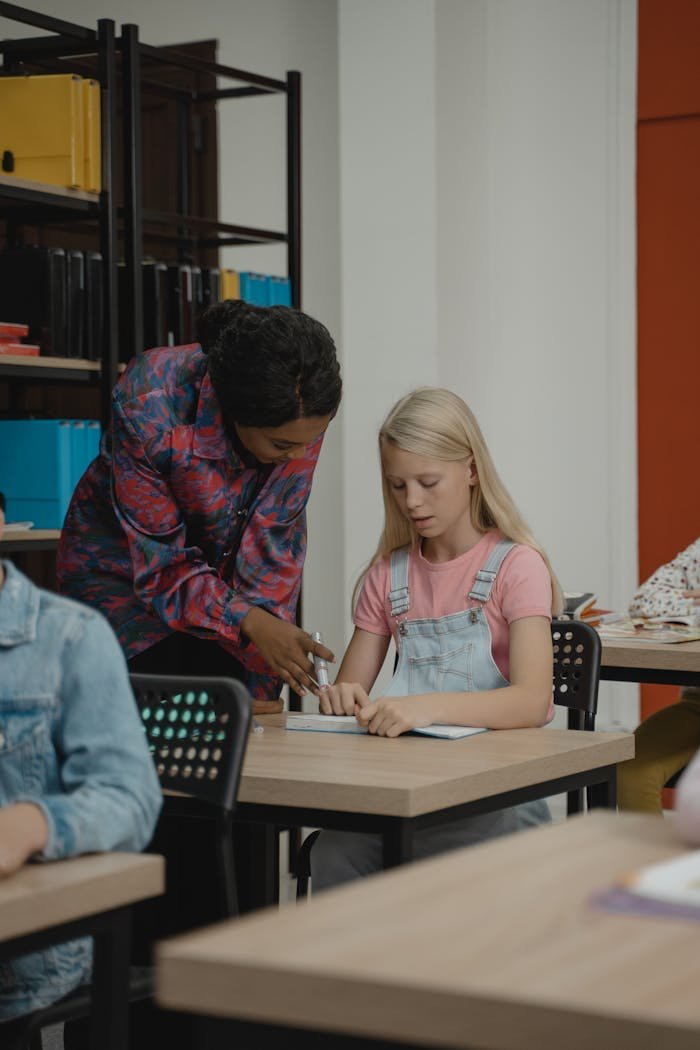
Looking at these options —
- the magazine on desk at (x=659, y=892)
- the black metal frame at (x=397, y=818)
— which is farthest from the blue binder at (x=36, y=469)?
the magazine on desk at (x=659, y=892)

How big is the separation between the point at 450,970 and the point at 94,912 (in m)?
0.60

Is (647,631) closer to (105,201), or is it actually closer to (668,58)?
(105,201)

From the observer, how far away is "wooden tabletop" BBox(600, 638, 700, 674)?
3.22m

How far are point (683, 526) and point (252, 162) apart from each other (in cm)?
225

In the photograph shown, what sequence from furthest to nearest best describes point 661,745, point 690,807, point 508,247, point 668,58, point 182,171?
point 182,171
point 508,247
point 668,58
point 661,745
point 690,807

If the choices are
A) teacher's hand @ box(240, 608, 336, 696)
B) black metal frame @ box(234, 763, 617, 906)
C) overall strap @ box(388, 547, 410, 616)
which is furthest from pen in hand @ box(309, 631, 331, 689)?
black metal frame @ box(234, 763, 617, 906)

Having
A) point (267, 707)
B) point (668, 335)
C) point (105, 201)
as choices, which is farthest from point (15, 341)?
point (668, 335)

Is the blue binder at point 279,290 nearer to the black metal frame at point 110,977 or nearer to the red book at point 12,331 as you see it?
the red book at point 12,331

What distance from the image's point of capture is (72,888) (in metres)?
1.41

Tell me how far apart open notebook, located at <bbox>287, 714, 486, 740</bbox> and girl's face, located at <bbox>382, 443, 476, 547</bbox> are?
1.22 feet

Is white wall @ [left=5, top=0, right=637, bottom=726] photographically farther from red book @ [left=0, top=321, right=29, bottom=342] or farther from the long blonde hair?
the long blonde hair

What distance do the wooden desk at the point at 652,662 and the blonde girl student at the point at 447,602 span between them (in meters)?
0.60

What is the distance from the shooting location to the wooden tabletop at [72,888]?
137 cm

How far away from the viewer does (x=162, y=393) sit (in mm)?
2680
